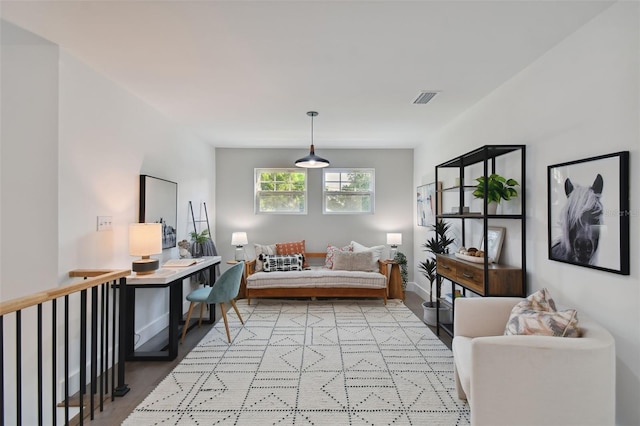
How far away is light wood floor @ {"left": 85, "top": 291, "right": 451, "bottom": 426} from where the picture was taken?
2.15 metres

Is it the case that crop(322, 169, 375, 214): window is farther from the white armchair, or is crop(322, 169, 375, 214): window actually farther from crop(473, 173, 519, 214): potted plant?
the white armchair

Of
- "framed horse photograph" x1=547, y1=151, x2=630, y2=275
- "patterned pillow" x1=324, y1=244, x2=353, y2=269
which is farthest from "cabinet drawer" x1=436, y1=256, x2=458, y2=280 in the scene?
"patterned pillow" x1=324, y1=244, x2=353, y2=269

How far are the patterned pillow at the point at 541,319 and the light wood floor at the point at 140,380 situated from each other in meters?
1.41

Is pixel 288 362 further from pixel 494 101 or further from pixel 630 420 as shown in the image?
pixel 494 101

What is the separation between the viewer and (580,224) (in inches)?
79.0

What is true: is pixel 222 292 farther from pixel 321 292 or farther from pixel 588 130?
pixel 588 130

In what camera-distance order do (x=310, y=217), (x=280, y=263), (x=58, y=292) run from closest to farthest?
(x=58, y=292) → (x=280, y=263) → (x=310, y=217)

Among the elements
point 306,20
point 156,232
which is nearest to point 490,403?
point 306,20

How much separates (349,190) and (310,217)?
0.86 meters

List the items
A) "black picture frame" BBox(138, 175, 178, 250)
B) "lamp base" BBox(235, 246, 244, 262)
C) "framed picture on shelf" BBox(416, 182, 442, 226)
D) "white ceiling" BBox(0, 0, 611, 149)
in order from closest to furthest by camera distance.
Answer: "white ceiling" BBox(0, 0, 611, 149), "black picture frame" BBox(138, 175, 178, 250), "framed picture on shelf" BBox(416, 182, 442, 226), "lamp base" BBox(235, 246, 244, 262)

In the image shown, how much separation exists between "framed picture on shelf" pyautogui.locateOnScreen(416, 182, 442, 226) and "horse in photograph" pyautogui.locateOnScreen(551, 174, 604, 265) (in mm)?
2254

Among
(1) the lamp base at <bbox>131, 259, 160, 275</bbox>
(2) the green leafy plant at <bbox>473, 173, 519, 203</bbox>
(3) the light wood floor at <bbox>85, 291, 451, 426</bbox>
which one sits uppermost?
(2) the green leafy plant at <bbox>473, 173, 519, 203</bbox>

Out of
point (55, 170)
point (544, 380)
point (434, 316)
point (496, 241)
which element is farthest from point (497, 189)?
point (55, 170)

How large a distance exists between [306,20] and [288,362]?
8.79ft
